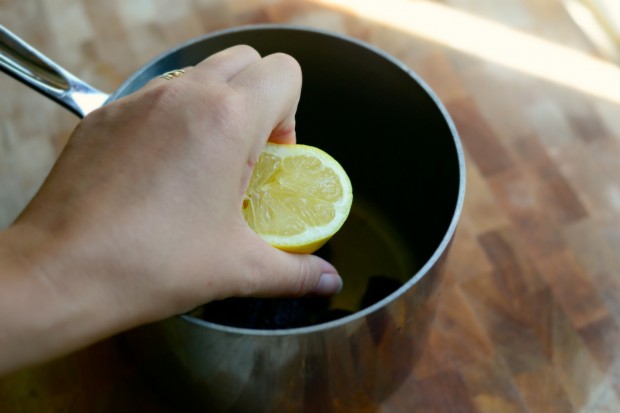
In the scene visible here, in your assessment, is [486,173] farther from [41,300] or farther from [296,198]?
[41,300]

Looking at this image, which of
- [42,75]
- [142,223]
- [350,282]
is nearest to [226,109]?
[142,223]

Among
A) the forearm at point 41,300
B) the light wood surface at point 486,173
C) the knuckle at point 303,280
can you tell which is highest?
the forearm at point 41,300

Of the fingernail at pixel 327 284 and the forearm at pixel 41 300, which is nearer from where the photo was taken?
the forearm at pixel 41 300

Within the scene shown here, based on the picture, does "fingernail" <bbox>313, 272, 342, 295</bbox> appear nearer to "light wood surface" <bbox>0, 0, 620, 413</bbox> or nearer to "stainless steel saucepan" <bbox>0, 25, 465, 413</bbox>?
"stainless steel saucepan" <bbox>0, 25, 465, 413</bbox>

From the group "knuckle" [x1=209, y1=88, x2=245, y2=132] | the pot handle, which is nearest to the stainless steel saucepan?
the pot handle

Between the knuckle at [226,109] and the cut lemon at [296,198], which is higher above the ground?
the knuckle at [226,109]

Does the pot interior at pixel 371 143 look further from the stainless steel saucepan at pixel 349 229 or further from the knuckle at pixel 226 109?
the knuckle at pixel 226 109

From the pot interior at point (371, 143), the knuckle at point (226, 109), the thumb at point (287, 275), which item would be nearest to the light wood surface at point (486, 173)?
the pot interior at point (371, 143)
